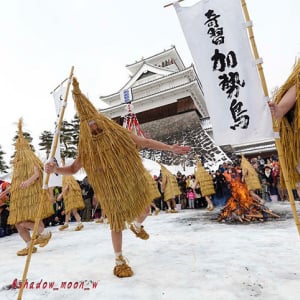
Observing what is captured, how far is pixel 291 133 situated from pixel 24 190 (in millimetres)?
3413

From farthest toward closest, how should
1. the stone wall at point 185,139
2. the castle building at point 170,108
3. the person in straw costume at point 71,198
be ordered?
the castle building at point 170,108 → the stone wall at point 185,139 → the person in straw costume at point 71,198

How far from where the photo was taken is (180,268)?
2.29 metres

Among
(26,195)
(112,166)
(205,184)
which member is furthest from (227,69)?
(205,184)

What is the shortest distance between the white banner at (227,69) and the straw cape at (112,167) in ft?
2.89

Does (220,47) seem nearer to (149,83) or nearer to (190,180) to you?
(190,180)

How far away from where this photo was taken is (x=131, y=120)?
714 cm

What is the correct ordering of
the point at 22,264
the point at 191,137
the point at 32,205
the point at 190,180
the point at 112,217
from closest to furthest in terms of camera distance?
the point at 112,217 → the point at 22,264 → the point at 32,205 → the point at 190,180 → the point at 191,137

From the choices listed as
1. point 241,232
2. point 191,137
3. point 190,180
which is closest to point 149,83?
point 191,137

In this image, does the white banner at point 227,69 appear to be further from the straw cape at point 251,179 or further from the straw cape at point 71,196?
the straw cape at point 251,179

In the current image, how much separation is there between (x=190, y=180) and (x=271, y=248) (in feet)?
25.3

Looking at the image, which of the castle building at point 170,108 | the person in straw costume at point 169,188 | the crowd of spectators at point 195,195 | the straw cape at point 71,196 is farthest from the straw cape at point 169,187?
the castle building at point 170,108

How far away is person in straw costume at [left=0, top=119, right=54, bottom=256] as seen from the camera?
11.5 feet

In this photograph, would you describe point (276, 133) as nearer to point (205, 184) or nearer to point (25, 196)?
point (25, 196)

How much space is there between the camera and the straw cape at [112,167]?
7.76 ft
